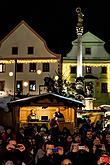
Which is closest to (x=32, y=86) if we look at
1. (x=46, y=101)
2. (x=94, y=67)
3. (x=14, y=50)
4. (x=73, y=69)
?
(x=14, y=50)

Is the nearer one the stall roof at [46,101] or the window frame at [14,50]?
the stall roof at [46,101]

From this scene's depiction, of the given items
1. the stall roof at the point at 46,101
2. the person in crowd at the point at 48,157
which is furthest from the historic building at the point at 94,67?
the person in crowd at the point at 48,157

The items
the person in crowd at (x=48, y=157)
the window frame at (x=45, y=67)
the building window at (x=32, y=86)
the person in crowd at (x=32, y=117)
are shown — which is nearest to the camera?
the person in crowd at (x=48, y=157)

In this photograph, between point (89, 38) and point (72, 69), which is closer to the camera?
point (89, 38)

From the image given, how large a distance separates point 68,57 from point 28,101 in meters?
20.8

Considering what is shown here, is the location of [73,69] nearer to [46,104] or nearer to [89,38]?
[89,38]

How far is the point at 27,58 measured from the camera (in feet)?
145

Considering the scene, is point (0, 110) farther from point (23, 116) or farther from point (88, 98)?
point (88, 98)

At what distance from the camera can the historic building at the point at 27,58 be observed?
44.0 metres

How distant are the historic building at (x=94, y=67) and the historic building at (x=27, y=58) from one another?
1.63 m

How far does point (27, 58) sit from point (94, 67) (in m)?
6.45

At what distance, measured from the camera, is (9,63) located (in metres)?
44.4

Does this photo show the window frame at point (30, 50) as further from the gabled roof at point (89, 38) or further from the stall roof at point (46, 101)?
the stall roof at point (46, 101)

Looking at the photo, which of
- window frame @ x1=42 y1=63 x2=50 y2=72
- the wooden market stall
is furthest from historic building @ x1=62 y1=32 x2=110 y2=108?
the wooden market stall
